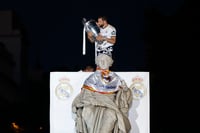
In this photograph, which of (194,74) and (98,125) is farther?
(194,74)

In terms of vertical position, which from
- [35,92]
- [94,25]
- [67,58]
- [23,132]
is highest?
[94,25]

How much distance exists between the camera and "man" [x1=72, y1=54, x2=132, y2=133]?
7.00ft

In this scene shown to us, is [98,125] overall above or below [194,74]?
below

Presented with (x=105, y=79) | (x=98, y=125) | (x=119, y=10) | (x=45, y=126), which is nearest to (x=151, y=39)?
(x=119, y=10)

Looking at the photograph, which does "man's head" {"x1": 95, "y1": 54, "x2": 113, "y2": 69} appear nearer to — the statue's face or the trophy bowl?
the statue's face

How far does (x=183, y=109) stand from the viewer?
2.37m

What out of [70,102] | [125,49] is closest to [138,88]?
[125,49]

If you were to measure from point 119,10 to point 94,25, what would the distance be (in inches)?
7.0

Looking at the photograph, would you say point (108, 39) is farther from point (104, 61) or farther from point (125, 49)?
point (104, 61)

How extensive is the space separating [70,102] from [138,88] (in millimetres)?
368

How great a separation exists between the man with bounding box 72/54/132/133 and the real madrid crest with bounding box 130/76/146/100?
103 mm

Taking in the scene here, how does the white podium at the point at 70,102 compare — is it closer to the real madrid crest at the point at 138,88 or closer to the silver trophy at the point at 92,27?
the real madrid crest at the point at 138,88

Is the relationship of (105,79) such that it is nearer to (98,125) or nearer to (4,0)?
(98,125)

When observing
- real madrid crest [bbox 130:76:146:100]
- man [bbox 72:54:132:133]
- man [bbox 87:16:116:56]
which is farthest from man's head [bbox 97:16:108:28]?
real madrid crest [bbox 130:76:146:100]
